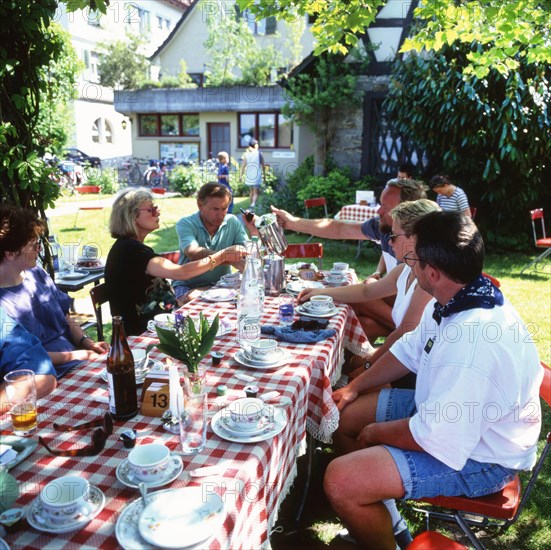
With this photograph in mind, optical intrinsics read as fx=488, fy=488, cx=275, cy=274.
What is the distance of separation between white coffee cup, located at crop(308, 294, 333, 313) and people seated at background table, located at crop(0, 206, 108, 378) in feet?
3.89

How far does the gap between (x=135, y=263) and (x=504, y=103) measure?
273 inches

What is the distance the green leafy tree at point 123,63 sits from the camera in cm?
3125

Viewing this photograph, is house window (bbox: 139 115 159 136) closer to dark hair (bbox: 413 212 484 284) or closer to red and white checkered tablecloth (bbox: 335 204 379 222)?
red and white checkered tablecloth (bbox: 335 204 379 222)

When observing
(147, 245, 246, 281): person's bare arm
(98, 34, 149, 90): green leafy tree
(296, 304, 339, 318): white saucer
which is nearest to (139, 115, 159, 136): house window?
(98, 34, 149, 90): green leafy tree

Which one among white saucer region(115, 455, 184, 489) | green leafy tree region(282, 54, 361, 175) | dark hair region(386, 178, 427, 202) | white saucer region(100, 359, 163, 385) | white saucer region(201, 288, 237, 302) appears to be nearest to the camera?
white saucer region(115, 455, 184, 489)

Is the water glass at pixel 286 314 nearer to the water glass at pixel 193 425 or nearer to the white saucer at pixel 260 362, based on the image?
the white saucer at pixel 260 362

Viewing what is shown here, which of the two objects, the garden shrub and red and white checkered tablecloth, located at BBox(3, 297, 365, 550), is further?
the garden shrub

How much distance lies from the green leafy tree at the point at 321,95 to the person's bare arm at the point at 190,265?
7.76 metres

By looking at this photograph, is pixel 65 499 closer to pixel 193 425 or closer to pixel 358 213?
pixel 193 425

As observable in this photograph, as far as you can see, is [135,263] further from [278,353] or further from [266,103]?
[266,103]

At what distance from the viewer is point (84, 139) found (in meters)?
24.7

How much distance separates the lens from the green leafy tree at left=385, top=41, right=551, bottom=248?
7754mm

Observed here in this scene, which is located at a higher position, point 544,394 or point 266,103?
point 266,103

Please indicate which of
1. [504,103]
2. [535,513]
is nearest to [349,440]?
[535,513]
